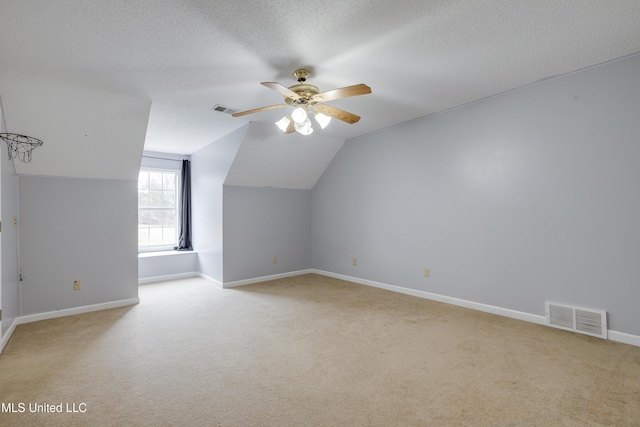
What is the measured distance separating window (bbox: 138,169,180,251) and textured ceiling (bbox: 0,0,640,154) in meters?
3.04

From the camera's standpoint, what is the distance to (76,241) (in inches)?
144

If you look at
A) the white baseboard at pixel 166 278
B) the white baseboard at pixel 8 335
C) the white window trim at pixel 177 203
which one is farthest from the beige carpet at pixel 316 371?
the white window trim at pixel 177 203

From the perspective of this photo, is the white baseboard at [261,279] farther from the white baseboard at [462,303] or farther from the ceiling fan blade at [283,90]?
the ceiling fan blade at [283,90]

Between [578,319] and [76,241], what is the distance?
5494 millimetres

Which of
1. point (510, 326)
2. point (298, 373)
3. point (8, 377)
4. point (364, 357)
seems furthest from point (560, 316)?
point (8, 377)

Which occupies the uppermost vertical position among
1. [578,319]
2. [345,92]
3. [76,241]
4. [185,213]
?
[345,92]

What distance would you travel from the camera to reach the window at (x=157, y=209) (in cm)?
578

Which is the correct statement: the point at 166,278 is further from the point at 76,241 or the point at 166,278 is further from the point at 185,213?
the point at 76,241

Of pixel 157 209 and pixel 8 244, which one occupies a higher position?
pixel 157 209

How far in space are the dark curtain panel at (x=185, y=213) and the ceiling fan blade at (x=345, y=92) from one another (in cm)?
417

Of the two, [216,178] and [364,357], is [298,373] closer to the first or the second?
[364,357]

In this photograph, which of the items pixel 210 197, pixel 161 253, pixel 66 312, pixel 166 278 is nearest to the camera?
pixel 66 312

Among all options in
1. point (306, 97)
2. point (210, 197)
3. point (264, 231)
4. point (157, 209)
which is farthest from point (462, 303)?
point (157, 209)

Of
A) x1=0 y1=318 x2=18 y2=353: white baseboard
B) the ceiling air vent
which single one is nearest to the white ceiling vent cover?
the ceiling air vent
